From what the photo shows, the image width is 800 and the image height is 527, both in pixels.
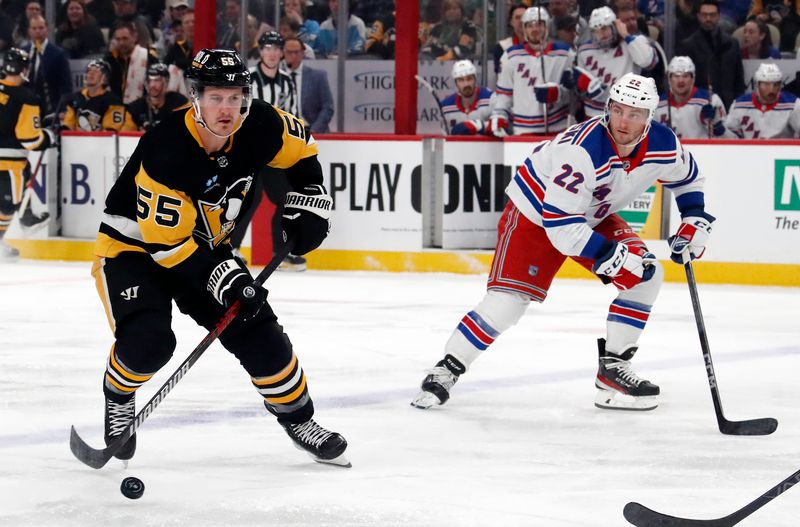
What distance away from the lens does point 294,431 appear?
3.37 meters

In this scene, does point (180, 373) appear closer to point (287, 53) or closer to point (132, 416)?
point (132, 416)

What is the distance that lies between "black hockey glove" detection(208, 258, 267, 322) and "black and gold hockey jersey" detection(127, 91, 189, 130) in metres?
6.16

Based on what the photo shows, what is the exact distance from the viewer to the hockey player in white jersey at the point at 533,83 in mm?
8125

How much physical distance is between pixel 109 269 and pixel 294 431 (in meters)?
0.60

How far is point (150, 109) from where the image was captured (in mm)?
9219

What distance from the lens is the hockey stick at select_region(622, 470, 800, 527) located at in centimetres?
263

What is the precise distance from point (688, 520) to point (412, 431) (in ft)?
3.89

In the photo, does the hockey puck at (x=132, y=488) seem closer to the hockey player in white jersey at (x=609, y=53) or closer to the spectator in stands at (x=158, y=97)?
the hockey player in white jersey at (x=609, y=53)

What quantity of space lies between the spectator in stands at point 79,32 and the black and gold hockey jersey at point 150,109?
4.27 ft

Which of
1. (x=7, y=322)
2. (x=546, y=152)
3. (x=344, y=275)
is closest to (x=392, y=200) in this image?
(x=344, y=275)

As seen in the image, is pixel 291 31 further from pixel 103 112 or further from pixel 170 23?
pixel 103 112

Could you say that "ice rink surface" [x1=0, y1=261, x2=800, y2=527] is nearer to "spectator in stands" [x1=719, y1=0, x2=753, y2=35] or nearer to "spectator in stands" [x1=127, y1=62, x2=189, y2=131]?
"spectator in stands" [x1=719, y1=0, x2=753, y2=35]

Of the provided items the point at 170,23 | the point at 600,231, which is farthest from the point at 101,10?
the point at 600,231

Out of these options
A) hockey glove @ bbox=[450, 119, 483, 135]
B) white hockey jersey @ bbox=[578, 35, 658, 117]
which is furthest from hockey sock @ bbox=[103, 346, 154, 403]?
hockey glove @ bbox=[450, 119, 483, 135]
